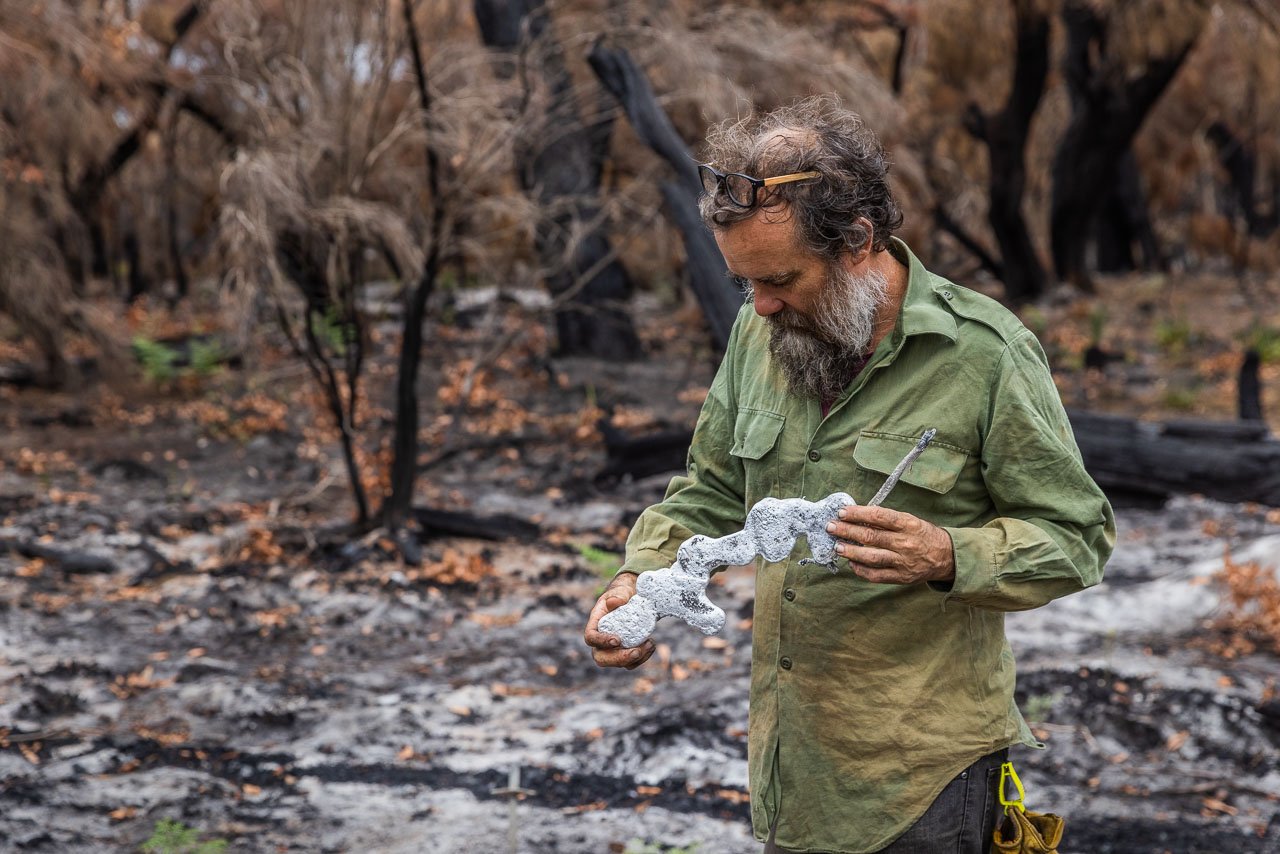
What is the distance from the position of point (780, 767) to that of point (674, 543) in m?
0.47

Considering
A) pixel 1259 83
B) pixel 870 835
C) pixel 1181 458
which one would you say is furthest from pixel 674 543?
pixel 1259 83

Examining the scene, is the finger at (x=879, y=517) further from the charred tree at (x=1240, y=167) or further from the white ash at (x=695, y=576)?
the charred tree at (x=1240, y=167)

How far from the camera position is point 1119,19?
1299cm

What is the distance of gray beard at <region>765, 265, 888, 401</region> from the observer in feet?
7.35

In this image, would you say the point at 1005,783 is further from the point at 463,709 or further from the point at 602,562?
the point at 602,562

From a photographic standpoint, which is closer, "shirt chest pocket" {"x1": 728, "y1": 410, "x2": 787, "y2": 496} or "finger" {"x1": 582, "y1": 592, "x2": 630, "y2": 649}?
"finger" {"x1": 582, "y1": 592, "x2": 630, "y2": 649}

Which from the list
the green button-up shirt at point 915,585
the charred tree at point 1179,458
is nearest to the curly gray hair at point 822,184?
the green button-up shirt at point 915,585

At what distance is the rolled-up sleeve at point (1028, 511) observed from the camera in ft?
6.77

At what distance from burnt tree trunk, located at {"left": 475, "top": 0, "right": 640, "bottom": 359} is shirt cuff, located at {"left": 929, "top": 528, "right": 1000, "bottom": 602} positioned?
210 inches

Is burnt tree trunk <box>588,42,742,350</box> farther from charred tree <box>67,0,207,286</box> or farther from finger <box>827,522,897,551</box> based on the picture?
charred tree <box>67,0,207,286</box>

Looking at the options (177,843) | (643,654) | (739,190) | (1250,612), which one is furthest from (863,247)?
(1250,612)

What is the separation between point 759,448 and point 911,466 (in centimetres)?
33

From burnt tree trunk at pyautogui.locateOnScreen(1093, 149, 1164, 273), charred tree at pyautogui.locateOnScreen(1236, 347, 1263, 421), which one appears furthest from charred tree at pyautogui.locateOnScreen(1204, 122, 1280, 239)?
charred tree at pyautogui.locateOnScreen(1236, 347, 1263, 421)

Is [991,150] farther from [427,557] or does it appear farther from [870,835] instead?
[870,835]
